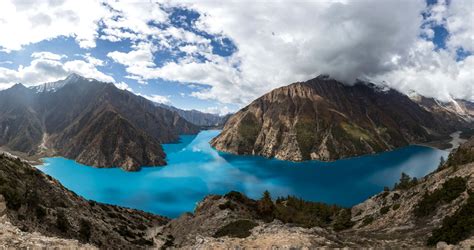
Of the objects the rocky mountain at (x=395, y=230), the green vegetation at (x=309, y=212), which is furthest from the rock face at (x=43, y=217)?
the green vegetation at (x=309, y=212)

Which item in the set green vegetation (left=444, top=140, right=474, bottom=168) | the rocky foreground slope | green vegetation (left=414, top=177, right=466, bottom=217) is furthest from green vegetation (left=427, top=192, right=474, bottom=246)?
green vegetation (left=444, top=140, right=474, bottom=168)

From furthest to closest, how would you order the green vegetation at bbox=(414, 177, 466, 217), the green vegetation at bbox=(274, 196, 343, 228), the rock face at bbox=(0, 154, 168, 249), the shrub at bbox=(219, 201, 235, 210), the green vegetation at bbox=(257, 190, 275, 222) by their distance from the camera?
1. the green vegetation at bbox=(274, 196, 343, 228)
2. the green vegetation at bbox=(257, 190, 275, 222)
3. the shrub at bbox=(219, 201, 235, 210)
4. the green vegetation at bbox=(414, 177, 466, 217)
5. the rock face at bbox=(0, 154, 168, 249)

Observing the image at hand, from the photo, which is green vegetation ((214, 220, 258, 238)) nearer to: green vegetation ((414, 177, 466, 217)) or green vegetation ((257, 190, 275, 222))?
green vegetation ((257, 190, 275, 222))

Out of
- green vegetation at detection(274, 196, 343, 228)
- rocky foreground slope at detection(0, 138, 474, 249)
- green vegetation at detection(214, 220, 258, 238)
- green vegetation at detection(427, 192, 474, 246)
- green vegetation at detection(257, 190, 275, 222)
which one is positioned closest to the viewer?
green vegetation at detection(427, 192, 474, 246)

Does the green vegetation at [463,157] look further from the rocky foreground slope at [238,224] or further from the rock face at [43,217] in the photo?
the rock face at [43,217]

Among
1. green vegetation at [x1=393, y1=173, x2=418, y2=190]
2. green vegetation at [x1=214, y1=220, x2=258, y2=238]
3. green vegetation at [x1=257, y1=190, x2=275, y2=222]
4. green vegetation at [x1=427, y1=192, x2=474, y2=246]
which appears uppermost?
green vegetation at [x1=393, y1=173, x2=418, y2=190]

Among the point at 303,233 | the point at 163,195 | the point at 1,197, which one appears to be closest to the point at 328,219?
the point at 303,233

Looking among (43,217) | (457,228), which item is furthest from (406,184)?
(43,217)
